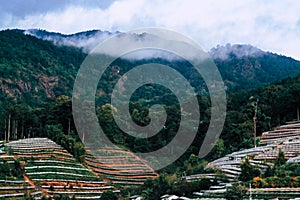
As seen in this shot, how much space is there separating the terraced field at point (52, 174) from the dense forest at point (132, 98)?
7.66 feet

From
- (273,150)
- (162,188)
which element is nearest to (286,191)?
(162,188)

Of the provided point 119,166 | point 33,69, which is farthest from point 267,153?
point 33,69

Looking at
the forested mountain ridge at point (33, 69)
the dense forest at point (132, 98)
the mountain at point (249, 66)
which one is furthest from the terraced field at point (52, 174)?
the mountain at point (249, 66)

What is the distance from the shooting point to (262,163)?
33.4 m

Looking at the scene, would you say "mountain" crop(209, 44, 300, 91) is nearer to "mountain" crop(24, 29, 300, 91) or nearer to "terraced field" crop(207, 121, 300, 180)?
"mountain" crop(24, 29, 300, 91)

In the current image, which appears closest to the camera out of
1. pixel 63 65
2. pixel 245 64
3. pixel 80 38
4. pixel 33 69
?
pixel 33 69

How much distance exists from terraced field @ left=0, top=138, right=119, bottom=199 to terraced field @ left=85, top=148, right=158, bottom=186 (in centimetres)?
199

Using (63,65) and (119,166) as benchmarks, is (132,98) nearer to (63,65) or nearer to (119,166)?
(63,65)

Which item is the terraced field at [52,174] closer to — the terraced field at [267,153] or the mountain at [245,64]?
the terraced field at [267,153]

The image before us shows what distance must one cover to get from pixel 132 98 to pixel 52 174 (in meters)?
42.2

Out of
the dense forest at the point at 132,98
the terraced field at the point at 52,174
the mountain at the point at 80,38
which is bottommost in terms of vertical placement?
the terraced field at the point at 52,174

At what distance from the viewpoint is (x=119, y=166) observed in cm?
4762

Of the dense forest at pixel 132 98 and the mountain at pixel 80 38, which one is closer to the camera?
the dense forest at pixel 132 98

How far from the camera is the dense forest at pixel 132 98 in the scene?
174ft
